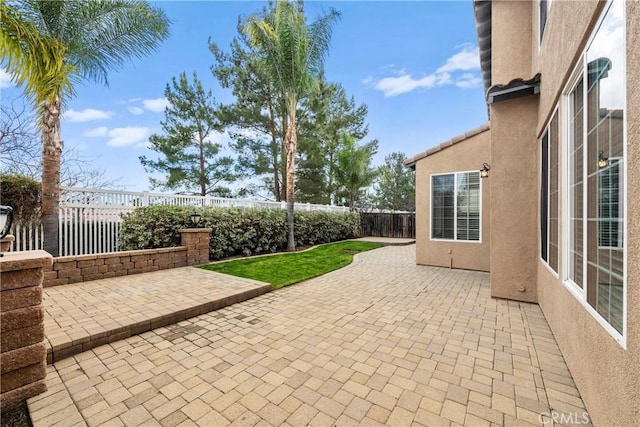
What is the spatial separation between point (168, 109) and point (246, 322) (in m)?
17.5

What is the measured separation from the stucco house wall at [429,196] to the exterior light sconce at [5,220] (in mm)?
8651

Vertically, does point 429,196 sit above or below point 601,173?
above

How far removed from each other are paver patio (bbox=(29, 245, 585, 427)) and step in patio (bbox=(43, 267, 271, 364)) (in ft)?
0.55

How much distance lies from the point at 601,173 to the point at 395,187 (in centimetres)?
2946

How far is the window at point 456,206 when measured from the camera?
772cm

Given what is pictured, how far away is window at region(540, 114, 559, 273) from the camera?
3725 millimetres

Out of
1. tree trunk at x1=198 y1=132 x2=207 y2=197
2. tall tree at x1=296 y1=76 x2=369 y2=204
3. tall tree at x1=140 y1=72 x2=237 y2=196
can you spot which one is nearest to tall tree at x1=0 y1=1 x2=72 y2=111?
tall tree at x1=140 y1=72 x2=237 y2=196

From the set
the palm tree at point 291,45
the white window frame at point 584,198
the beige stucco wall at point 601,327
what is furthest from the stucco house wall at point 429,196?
the palm tree at point 291,45

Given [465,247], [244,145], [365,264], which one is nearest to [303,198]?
[244,145]

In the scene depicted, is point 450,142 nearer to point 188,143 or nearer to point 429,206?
point 429,206

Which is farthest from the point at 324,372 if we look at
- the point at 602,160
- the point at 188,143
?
the point at 188,143

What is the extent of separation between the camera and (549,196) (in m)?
4.14

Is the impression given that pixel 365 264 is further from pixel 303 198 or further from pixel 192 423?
pixel 303 198

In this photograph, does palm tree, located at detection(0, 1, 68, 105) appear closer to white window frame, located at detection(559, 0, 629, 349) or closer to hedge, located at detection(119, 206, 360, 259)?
hedge, located at detection(119, 206, 360, 259)
